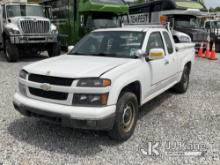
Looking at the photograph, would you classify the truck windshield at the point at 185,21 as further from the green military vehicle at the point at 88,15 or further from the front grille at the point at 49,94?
the front grille at the point at 49,94

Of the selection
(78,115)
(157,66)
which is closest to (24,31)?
(157,66)

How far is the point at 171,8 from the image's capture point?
15.7 m

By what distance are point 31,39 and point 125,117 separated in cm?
883

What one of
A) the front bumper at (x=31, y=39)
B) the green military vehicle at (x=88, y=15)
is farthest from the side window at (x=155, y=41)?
the green military vehicle at (x=88, y=15)

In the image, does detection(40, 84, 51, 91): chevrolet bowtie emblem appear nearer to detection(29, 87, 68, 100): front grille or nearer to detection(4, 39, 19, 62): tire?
detection(29, 87, 68, 100): front grille

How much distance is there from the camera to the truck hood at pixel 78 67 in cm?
376

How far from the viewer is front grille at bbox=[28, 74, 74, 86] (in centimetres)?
373

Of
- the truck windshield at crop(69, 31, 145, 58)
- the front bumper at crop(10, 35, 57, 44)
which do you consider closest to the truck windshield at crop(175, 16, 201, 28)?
the front bumper at crop(10, 35, 57, 44)

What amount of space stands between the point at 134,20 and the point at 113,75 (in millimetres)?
17520

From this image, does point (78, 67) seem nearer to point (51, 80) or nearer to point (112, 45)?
point (51, 80)

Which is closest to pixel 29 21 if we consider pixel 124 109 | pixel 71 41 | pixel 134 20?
pixel 71 41

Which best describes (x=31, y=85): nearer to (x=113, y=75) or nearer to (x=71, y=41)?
(x=113, y=75)

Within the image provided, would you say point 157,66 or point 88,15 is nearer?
point 157,66

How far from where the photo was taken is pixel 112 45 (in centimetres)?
504
